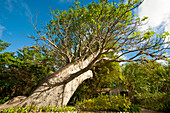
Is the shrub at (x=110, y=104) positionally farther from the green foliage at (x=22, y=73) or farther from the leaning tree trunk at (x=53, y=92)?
the green foliage at (x=22, y=73)

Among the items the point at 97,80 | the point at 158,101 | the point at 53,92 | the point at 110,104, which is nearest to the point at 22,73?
the point at 53,92

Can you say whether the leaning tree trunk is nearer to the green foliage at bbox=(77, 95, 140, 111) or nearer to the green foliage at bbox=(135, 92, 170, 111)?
the green foliage at bbox=(77, 95, 140, 111)

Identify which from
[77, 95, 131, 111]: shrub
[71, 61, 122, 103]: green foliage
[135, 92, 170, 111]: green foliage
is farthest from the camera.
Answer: [71, 61, 122, 103]: green foliage

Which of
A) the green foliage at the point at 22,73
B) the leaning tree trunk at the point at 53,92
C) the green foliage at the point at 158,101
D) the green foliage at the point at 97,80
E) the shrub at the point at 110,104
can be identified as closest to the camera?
the leaning tree trunk at the point at 53,92

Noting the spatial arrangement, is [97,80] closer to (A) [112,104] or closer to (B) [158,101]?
(A) [112,104]

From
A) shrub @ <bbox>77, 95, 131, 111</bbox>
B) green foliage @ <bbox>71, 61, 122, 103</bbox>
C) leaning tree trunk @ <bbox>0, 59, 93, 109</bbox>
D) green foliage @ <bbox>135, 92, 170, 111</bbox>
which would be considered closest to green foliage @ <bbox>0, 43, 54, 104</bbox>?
leaning tree trunk @ <bbox>0, 59, 93, 109</bbox>

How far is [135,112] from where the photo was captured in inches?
201

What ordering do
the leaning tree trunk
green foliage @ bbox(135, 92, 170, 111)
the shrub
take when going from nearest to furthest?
the leaning tree trunk
the shrub
green foliage @ bbox(135, 92, 170, 111)

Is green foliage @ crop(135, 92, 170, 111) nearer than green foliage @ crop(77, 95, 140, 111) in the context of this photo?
No

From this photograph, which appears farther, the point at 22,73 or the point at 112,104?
the point at 22,73

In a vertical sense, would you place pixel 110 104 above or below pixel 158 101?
above

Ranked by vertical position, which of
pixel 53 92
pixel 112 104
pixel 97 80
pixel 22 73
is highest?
pixel 22 73

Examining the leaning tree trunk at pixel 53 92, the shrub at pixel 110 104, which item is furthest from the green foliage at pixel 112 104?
the leaning tree trunk at pixel 53 92

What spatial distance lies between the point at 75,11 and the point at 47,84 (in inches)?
211
